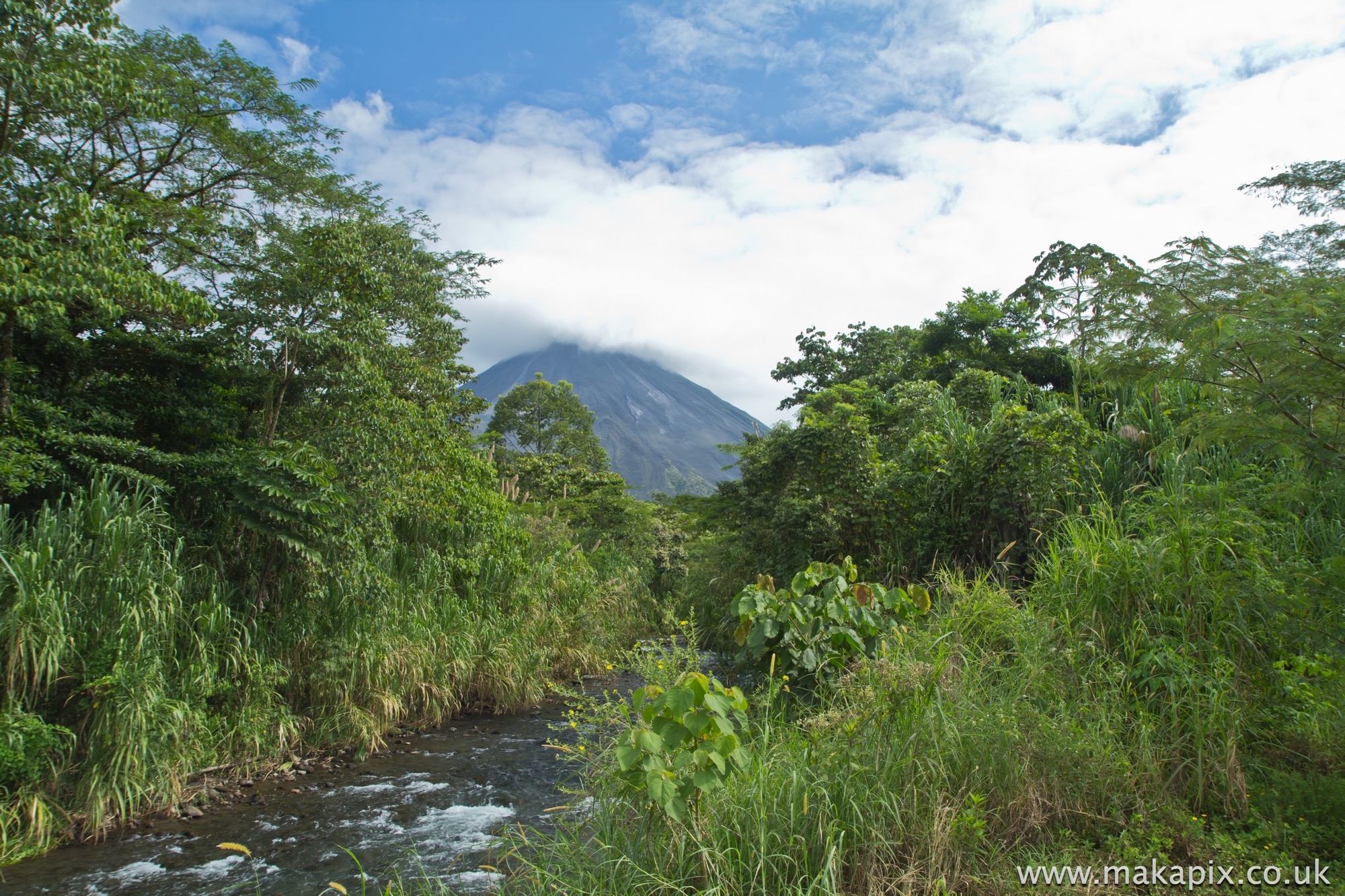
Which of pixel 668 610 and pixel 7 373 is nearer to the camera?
pixel 7 373

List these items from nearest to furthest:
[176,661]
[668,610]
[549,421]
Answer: [176,661] < [668,610] < [549,421]

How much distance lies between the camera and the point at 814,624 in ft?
15.0

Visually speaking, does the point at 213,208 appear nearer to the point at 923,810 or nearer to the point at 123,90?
the point at 123,90

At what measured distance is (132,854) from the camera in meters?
5.05

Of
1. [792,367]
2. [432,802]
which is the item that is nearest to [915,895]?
[432,802]

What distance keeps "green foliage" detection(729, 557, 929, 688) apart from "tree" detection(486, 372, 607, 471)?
30.1 metres

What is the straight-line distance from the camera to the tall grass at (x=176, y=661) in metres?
5.06

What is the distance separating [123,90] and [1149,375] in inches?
359

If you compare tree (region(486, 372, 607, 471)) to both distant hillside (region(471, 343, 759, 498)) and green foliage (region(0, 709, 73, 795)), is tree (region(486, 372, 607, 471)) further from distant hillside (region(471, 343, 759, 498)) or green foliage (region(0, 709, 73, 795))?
distant hillside (region(471, 343, 759, 498))

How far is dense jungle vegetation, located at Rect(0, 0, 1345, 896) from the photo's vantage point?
127 inches

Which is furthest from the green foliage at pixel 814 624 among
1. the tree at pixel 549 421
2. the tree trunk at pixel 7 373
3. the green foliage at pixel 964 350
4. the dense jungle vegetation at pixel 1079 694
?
the tree at pixel 549 421

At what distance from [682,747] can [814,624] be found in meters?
1.92

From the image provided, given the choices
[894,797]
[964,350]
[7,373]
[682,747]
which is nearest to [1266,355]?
[894,797]

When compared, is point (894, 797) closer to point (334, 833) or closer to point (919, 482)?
point (334, 833)
